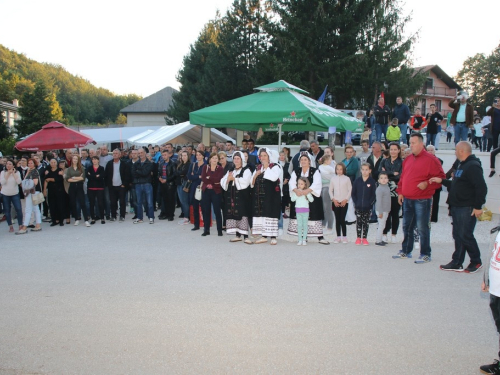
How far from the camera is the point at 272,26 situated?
2794cm

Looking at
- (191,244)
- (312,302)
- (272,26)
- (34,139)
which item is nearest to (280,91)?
(191,244)

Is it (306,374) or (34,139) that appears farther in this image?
(34,139)

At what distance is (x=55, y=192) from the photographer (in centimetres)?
1226

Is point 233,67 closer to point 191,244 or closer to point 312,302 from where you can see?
point 191,244

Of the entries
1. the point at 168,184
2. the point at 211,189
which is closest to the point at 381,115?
the point at 168,184

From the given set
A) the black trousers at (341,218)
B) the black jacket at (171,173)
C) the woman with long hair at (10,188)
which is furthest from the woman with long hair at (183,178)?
the black trousers at (341,218)

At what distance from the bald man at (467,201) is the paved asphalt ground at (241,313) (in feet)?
1.13

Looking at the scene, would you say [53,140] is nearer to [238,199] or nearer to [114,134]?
[238,199]

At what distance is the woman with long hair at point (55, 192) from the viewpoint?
12.3 metres

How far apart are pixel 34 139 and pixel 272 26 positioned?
57.2 feet

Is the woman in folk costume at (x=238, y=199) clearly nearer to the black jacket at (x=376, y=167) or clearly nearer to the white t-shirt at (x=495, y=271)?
the black jacket at (x=376, y=167)

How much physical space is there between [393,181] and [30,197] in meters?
8.91

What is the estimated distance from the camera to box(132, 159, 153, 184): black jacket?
12250mm

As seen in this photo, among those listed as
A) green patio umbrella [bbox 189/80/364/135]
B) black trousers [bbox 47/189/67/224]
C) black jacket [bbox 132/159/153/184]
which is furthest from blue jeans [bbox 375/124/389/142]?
black trousers [bbox 47/189/67/224]
